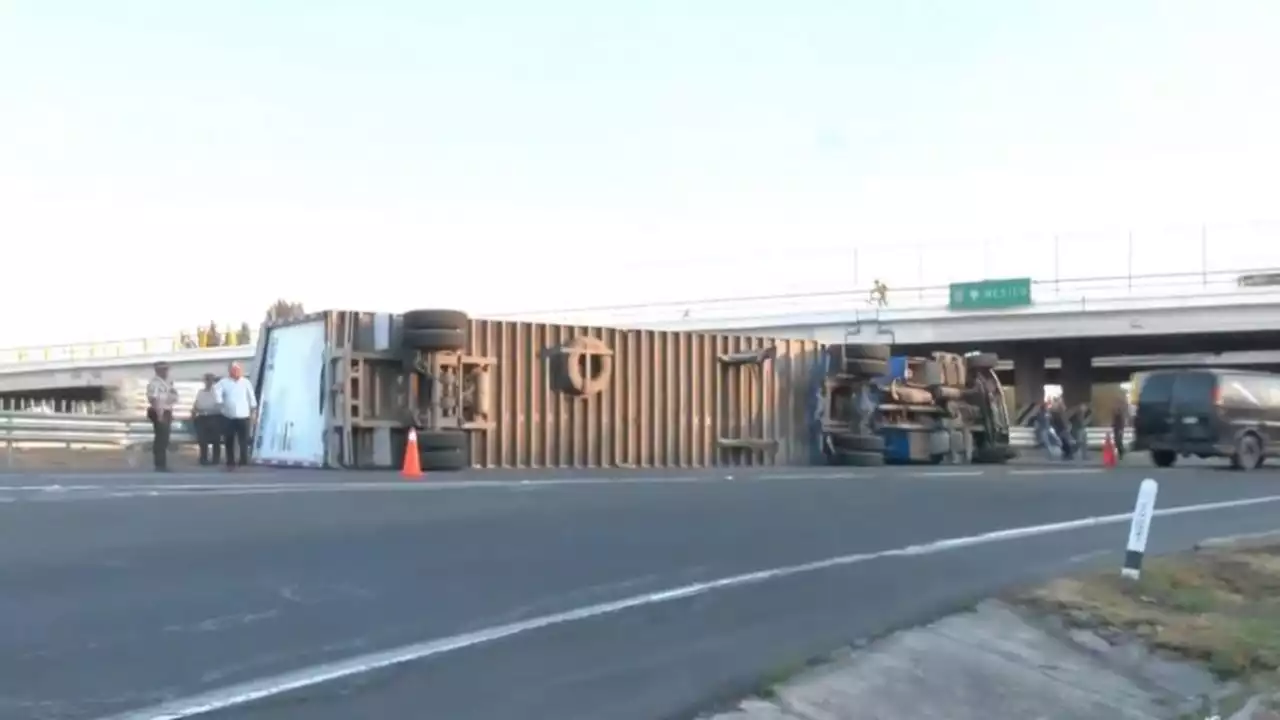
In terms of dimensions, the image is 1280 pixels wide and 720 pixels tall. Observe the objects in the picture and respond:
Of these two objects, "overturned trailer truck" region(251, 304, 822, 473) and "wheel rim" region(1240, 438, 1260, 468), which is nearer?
"overturned trailer truck" region(251, 304, 822, 473)

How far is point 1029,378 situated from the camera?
5575cm

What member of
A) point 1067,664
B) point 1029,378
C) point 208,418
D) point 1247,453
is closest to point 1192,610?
point 1067,664

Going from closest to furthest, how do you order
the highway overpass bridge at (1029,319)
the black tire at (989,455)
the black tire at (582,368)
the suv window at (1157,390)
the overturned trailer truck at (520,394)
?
the overturned trailer truck at (520,394)
the black tire at (582,368)
the suv window at (1157,390)
the black tire at (989,455)
the highway overpass bridge at (1029,319)

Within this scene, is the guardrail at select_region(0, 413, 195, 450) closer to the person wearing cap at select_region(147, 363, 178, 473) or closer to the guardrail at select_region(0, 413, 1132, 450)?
the guardrail at select_region(0, 413, 1132, 450)

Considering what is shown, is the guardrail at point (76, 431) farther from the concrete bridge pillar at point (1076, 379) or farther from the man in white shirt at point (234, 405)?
the concrete bridge pillar at point (1076, 379)

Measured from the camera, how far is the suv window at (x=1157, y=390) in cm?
2770

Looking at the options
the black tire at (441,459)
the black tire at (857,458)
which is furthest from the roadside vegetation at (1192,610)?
the black tire at (857,458)

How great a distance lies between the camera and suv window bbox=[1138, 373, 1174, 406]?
27.7m

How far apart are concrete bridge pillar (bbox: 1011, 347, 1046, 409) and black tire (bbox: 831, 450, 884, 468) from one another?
2987cm

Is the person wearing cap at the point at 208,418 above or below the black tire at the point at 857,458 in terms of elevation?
above

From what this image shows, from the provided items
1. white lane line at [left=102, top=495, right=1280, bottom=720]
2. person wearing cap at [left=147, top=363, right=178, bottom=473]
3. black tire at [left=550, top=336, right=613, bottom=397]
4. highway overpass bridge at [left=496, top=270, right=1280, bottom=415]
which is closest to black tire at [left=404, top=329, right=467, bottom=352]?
black tire at [left=550, top=336, right=613, bottom=397]

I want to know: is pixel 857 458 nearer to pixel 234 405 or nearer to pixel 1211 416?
pixel 1211 416

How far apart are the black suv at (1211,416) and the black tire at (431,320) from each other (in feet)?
46.3

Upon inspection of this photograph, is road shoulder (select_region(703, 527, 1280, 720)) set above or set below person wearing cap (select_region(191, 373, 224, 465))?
below
